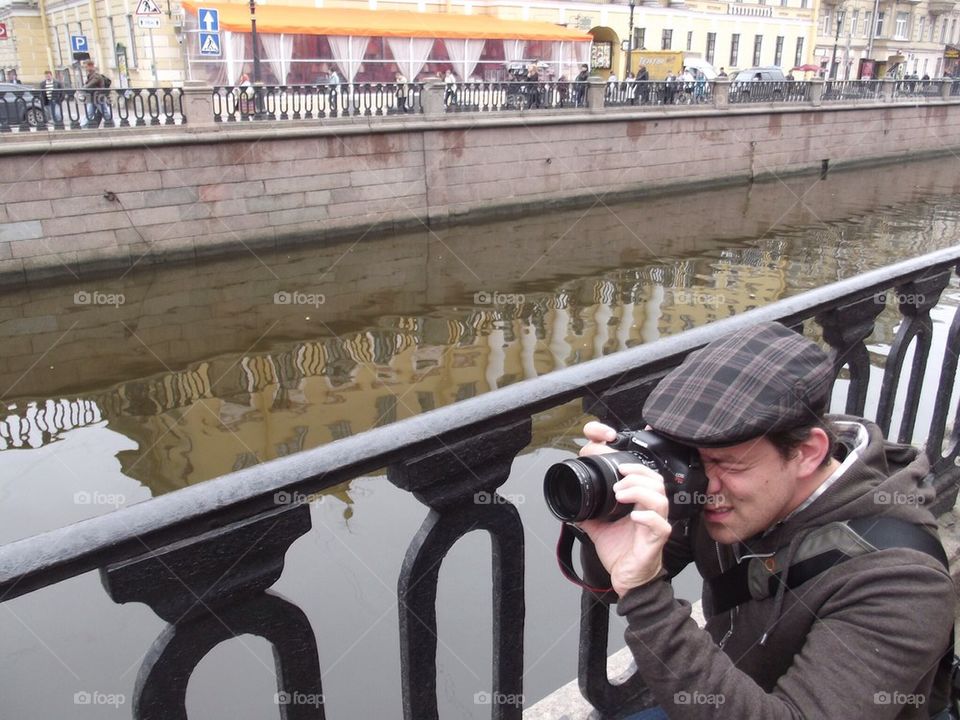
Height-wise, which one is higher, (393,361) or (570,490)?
(570,490)

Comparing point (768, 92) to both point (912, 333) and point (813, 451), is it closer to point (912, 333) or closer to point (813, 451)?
point (912, 333)

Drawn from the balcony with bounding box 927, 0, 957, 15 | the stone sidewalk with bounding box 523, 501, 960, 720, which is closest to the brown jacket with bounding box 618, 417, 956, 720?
the stone sidewalk with bounding box 523, 501, 960, 720

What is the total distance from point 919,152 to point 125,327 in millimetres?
29503

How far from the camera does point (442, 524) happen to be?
138cm

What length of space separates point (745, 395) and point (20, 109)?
13.9 meters

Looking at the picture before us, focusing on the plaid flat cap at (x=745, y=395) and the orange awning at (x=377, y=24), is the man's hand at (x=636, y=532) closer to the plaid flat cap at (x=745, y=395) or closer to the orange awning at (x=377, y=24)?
the plaid flat cap at (x=745, y=395)

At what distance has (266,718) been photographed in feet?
15.1

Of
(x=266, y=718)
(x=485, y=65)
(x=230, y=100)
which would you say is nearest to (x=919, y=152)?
(x=485, y=65)

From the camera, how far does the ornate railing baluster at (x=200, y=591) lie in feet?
3.47

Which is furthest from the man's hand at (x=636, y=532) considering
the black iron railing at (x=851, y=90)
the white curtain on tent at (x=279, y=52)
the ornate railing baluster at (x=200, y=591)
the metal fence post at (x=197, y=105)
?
the black iron railing at (x=851, y=90)

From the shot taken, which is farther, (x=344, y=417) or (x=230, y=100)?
(x=230, y=100)

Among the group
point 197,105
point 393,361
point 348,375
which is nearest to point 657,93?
point 197,105

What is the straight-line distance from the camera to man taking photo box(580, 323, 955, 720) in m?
1.18

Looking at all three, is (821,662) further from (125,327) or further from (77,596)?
(125,327)
